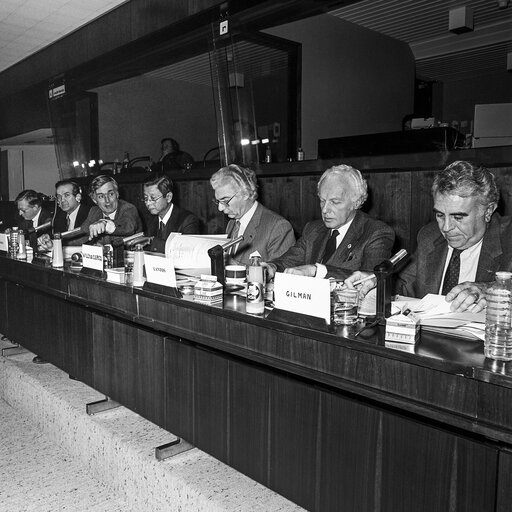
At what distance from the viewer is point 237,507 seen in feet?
5.26

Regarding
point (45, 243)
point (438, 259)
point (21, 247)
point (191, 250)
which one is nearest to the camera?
point (438, 259)

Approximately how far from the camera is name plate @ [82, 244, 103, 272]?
2337 mm

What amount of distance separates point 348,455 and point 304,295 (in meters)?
0.40

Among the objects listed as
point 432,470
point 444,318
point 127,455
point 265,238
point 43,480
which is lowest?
point 43,480

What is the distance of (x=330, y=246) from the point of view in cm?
235

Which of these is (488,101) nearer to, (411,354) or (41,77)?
(41,77)

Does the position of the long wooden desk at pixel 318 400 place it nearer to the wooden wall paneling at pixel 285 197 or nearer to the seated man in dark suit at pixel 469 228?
the seated man in dark suit at pixel 469 228

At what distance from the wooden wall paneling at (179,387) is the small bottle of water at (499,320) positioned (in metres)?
0.95

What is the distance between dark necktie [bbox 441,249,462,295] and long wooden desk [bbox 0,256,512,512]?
679 mm

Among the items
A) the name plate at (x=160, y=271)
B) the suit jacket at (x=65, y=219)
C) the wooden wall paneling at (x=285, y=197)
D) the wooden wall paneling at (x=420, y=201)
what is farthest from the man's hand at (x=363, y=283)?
the suit jacket at (x=65, y=219)

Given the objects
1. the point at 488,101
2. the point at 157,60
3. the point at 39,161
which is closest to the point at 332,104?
the point at 157,60

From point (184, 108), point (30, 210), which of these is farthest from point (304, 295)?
point (184, 108)

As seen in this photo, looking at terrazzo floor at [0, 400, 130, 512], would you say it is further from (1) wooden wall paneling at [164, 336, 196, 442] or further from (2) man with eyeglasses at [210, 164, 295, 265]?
(2) man with eyeglasses at [210, 164, 295, 265]

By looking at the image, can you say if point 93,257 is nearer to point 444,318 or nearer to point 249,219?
point 249,219
